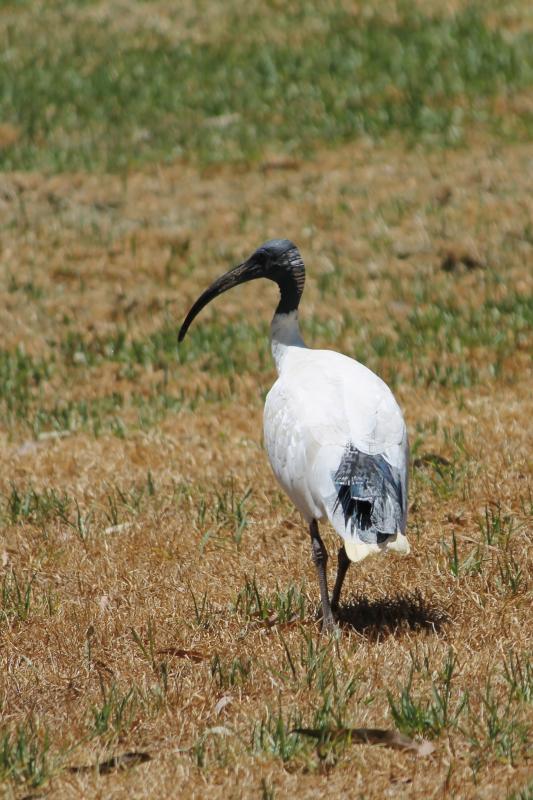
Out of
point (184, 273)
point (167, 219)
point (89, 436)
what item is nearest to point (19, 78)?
point (167, 219)

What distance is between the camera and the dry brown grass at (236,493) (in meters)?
4.29

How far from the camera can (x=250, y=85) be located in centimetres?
1667

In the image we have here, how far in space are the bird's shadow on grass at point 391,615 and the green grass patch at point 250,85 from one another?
31.2 feet

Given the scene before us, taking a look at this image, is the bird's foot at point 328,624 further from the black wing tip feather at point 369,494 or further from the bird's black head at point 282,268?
the bird's black head at point 282,268

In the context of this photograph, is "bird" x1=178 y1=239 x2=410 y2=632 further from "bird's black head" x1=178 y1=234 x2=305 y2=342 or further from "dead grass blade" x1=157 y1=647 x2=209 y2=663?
"dead grass blade" x1=157 y1=647 x2=209 y2=663

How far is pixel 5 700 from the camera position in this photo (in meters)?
4.69

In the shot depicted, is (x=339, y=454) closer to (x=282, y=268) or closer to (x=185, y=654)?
(x=185, y=654)

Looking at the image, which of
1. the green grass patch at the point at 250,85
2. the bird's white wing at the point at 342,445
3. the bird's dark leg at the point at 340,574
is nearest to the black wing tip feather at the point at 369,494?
the bird's white wing at the point at 342,445

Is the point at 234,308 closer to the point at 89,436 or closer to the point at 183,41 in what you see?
the point at 89,436

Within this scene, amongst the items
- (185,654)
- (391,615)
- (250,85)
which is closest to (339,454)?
(391,615)

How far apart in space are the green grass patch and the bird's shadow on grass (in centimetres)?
950

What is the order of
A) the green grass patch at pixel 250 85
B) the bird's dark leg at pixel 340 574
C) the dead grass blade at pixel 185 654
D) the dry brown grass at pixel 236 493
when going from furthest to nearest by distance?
1. the green grass patch at pixel 250 85
2. the bird's dark leg at pixel 340 574
3. the dead grass blade at pixel 185 654
4. the dry brown grass at pixel 236 493

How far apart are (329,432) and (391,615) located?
852mm

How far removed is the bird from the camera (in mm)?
4812
